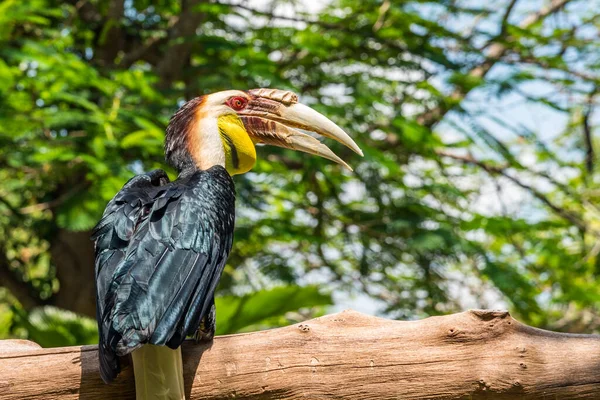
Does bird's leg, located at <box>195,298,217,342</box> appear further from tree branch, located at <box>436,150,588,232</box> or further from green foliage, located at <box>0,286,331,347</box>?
tree branch, located at <box>436,150,588,232</box>

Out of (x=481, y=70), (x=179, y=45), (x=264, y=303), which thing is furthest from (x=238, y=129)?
(x=481, y=70)

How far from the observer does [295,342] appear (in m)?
2.76

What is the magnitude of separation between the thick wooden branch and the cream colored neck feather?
0.84 metres

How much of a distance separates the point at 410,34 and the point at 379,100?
40.0 inches

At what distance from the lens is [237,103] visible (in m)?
3.53

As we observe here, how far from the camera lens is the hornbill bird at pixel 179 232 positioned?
2496 mm

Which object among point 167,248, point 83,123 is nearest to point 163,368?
point 167,248

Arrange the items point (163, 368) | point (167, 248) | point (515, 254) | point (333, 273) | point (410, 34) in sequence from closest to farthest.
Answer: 1. point (163, 368)
2. point (167, 248)
3. point (410, 34)
4. point (333, 273)
5. point (515, 254)

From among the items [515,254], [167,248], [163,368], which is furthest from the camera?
[515,254]

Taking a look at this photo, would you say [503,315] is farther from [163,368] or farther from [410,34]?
[410,34]

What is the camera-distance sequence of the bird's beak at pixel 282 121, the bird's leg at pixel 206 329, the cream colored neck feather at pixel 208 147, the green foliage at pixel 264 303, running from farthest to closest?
the green foliage at pixel 264 303 → the bird's beak at pixel 282 121 → the cream colored neck feather at pixel 208 147 → the bird's leg at pixel 206 329

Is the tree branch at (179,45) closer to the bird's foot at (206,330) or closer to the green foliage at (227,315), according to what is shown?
the green foliage at (227,315)

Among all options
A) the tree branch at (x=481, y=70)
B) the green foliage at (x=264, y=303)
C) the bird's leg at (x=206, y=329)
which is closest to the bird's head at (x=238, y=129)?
the bird's leg at (x=206, y=329)

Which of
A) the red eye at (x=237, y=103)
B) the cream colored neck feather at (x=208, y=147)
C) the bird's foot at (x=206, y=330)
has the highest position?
the red eye at (x=237, y=103)
